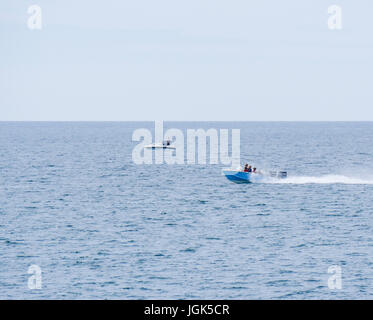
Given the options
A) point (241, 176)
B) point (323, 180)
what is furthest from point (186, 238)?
point (323, 180)

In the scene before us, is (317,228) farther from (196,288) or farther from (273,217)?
(196,288)

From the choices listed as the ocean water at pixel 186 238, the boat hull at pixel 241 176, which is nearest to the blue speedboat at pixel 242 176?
the boat hull at pixel 241 176

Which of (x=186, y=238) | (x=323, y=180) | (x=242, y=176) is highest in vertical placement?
(x=242, y=176)

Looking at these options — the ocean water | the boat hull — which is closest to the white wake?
the ocean water

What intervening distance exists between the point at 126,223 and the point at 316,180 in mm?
46063

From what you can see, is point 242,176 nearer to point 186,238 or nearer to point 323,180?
point 323,180

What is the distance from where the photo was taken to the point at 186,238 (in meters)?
52.7

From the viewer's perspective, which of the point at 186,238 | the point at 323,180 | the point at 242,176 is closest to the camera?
the point at 186,238

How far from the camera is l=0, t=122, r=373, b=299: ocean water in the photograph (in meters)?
39.1

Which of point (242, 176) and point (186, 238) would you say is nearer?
point (186, 238)

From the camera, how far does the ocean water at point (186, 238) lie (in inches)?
1540

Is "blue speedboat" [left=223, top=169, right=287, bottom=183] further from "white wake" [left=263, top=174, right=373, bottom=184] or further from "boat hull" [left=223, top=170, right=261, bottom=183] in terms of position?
"white wake" [left=263, top=174, right=373, bottom=184]

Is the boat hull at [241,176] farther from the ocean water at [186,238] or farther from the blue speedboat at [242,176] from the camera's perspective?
the ocean water at [186,238]

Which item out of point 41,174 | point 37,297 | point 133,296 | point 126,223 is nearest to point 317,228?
point 126,223
